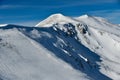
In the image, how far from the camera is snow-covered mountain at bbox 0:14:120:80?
105381 mm

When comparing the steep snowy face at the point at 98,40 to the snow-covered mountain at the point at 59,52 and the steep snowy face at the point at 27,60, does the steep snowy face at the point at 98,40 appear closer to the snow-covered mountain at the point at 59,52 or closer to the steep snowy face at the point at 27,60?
the snow-covered mountain at the point at 59,52

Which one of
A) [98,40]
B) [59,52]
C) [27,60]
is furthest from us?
[98,40]

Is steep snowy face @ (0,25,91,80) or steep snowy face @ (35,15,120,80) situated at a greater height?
steep snowy face @ (35,15,120,80)

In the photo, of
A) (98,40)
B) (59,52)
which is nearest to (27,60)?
(59,52)

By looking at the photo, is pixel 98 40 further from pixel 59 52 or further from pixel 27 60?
pixel 27 60

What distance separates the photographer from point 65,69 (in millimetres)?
114312

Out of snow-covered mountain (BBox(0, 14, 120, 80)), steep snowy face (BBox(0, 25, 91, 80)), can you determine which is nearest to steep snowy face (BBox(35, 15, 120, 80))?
snow-covered mountain (BBox(0, 14, 120, 80))

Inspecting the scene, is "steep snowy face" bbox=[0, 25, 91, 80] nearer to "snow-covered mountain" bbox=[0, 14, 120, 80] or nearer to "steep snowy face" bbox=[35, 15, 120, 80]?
"snow-covered mountain" bbox=[0, 14, 120, 80]

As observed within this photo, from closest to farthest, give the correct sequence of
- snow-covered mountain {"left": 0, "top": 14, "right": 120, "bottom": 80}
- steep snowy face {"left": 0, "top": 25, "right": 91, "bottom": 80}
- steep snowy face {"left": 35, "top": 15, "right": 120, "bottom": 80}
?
steep snowy face {"left": 0, "top": 25, "right": 91, "bottom": 80} < snow-covered mountain {"left": 0, "top": 14, "right": 120, "bottom": 80} < steep snowy face {"left": 35, "top": 15, "right": 120, "bottom": 80}

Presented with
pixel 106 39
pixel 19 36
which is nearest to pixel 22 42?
pixel 19 36

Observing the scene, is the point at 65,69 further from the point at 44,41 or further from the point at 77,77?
the point at 44,41

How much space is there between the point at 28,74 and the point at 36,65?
29.8ft

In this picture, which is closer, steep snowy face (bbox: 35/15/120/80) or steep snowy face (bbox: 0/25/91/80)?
steep snowy face (bbox: 0/25/91/80)

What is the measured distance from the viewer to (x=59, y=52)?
5202 inches
